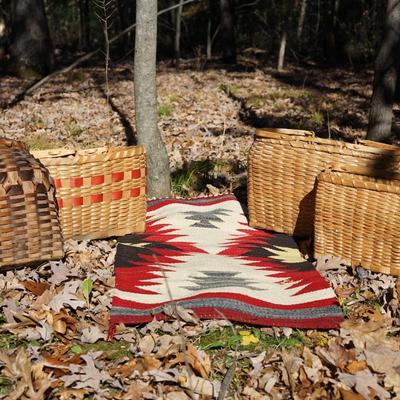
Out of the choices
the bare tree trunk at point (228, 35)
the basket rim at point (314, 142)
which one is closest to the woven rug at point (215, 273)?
the basket rim at point (314, 142)

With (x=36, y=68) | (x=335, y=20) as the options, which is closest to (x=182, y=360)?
(x=36, y=68)

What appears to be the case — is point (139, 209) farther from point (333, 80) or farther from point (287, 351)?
point (333, 80)

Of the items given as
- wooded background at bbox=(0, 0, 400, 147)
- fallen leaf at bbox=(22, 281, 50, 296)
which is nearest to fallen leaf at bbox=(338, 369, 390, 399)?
fallen leaf at bbox=(22, 281, 50, 296)

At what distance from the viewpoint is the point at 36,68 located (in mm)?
13484

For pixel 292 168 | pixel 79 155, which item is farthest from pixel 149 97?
pixel 292 168

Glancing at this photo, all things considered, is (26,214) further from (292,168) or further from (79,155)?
(292,168)

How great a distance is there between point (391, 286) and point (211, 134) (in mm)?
4978

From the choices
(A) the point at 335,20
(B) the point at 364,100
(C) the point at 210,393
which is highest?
(A) the point at 335,20

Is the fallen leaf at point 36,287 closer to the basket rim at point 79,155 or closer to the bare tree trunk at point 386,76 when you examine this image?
the basket rim at point 79,155

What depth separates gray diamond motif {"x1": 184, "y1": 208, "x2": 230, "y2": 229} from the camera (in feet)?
17.4

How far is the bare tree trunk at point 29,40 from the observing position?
13.3 metres

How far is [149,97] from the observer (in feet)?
18.6

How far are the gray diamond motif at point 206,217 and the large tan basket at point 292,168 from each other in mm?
380

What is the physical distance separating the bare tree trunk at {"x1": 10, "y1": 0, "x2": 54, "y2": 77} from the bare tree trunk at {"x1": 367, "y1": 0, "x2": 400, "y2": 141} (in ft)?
30.9
